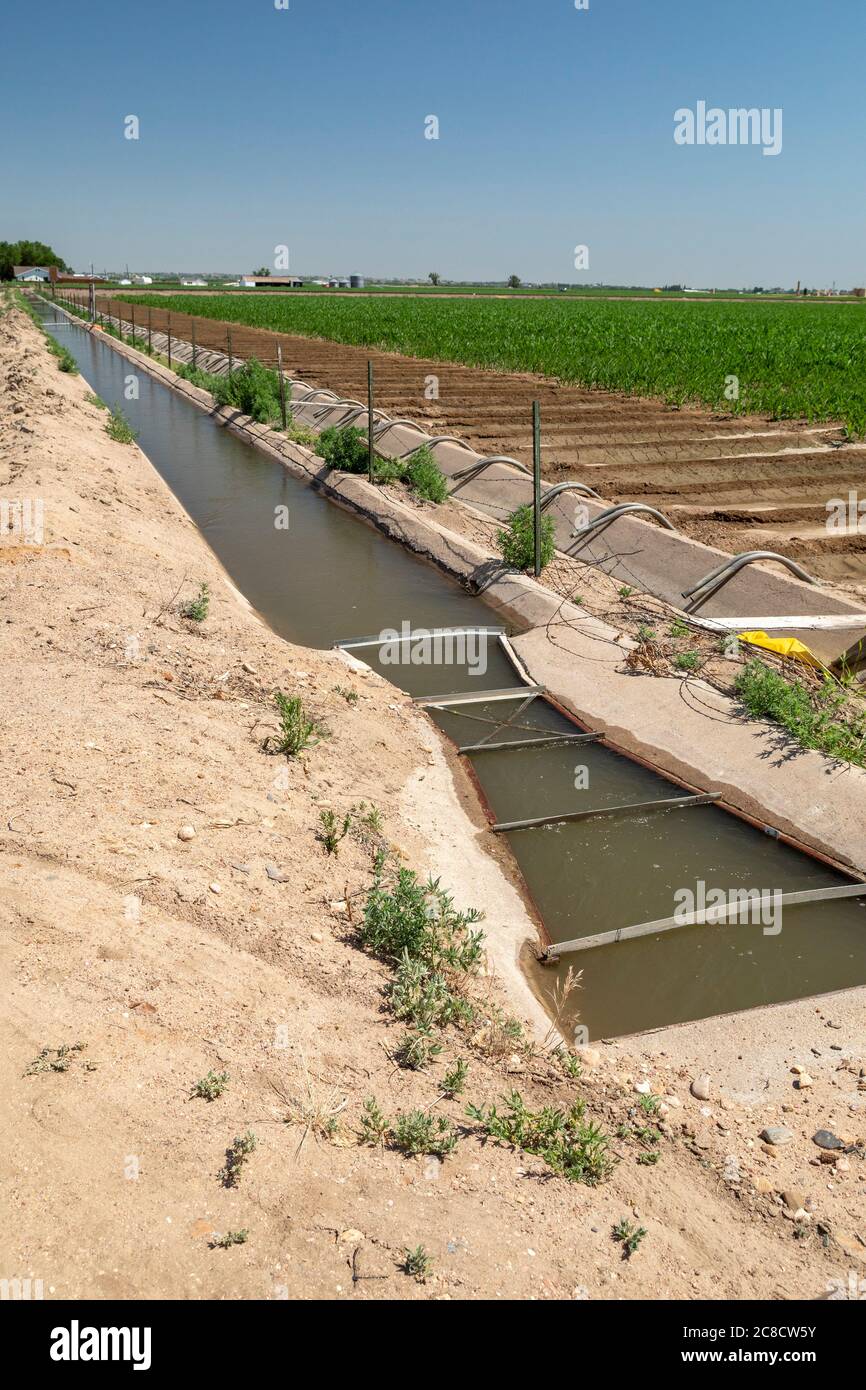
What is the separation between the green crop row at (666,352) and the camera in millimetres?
18531

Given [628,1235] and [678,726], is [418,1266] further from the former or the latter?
[678,726]

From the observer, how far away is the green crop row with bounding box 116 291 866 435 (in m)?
18.5

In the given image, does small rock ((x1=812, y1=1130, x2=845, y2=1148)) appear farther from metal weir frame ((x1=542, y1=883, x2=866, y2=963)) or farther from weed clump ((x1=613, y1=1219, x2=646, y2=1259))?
metal weir frame ((x1=542, y1=883, x2=866, y2=963))

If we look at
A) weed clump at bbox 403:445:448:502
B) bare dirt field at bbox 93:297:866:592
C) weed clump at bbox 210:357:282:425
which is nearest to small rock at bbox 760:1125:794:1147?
bare dirt field at bbox 93:297:866:592

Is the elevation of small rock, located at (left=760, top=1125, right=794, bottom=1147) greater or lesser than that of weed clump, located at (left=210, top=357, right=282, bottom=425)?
lesser

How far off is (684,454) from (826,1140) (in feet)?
43.0

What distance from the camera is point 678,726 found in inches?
270

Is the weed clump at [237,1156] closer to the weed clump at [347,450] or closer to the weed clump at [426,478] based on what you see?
the weed clump at [426,478]

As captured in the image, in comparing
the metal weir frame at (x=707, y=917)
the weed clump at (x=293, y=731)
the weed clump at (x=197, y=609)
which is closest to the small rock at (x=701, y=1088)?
the metal weir frame at (x=707, y=917)

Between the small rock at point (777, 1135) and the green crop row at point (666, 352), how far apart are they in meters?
14.9

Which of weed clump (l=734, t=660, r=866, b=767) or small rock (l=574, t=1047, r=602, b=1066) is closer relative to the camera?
small rock (l=574, t=1047, r=602, b=1066)

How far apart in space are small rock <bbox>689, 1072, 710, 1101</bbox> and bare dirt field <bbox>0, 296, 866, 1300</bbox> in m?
0.01
